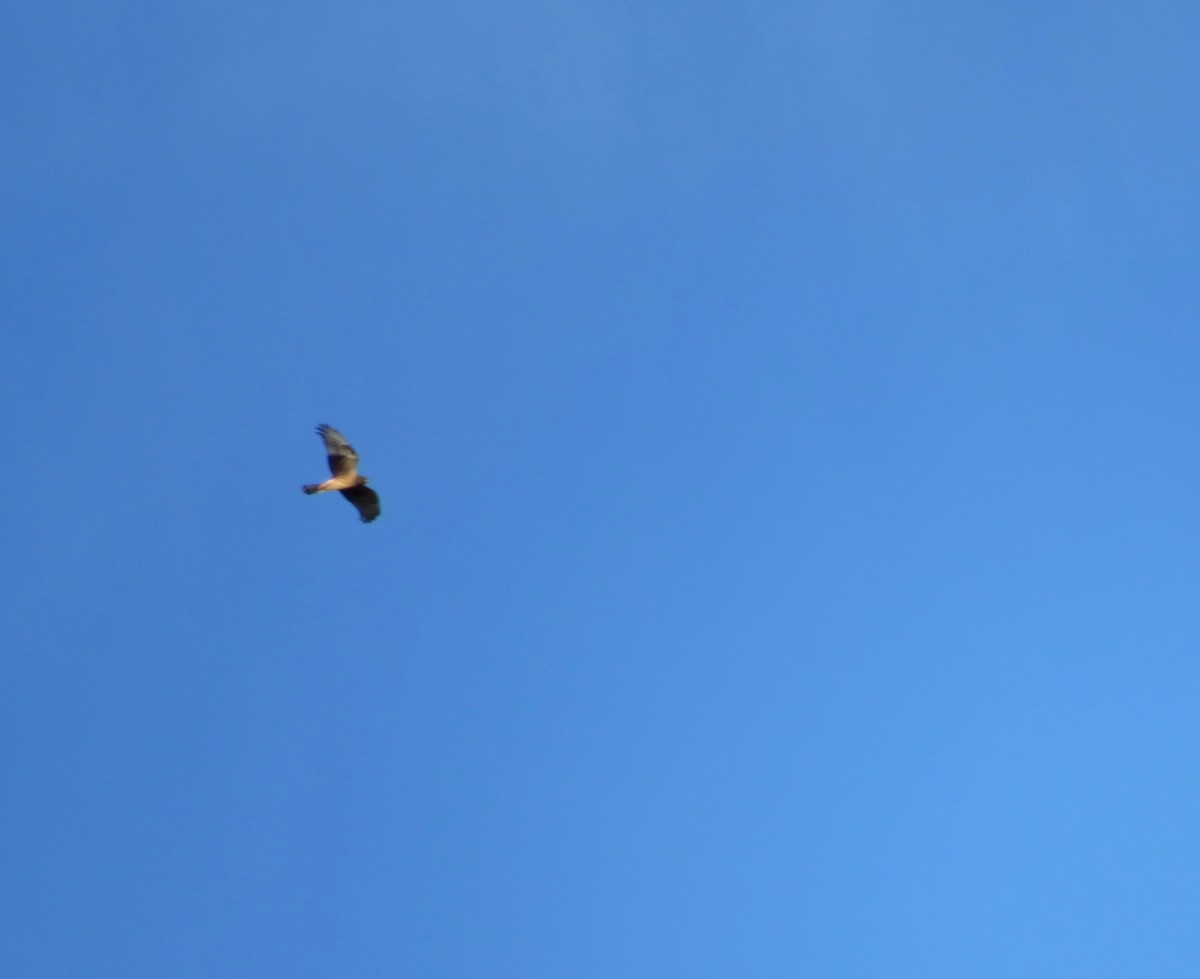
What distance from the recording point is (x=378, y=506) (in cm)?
3762

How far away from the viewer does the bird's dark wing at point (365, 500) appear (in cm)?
3722

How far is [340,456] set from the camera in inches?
1455

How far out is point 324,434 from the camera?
122 ft

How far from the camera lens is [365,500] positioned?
1471 inches

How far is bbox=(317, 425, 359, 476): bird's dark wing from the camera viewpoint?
121ft

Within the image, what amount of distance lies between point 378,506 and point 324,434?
196 centimetres

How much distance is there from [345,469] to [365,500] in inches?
33.7

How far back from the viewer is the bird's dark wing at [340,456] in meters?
37.0

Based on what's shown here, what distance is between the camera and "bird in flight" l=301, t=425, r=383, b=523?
36969 millimetres

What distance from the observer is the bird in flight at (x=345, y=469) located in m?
37.0

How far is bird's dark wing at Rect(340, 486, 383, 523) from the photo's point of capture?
37219 mm

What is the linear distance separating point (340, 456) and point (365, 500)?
3.74ft

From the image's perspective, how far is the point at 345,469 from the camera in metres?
37.0
